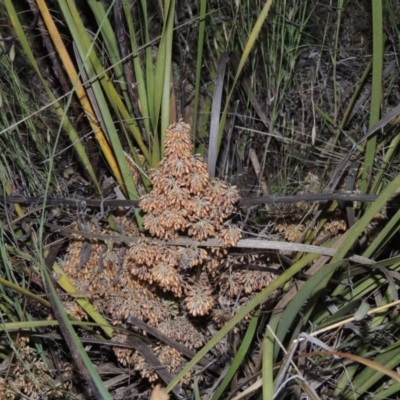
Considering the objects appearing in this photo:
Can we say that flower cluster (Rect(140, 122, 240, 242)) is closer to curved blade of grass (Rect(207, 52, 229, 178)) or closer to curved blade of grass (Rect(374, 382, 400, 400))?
curved blade of grass (Rect(207, 52, 229, 178))

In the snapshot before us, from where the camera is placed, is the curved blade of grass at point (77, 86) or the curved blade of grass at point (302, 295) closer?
the curved blade of grass at point (302, 295)

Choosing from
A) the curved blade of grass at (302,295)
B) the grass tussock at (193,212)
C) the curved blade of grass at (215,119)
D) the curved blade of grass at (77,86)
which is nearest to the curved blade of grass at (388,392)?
the grass tussock at (193,212)

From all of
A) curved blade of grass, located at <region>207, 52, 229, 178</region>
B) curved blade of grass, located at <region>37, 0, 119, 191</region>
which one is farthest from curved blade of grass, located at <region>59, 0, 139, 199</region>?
curved blade of grass, located at <region>207, 52, 229, 178</region>

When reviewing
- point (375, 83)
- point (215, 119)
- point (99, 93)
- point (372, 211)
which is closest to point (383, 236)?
point (372, 211)

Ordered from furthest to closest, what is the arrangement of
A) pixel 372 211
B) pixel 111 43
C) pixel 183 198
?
pixel 111 43 → pixel 183 198 → pixel 372 211

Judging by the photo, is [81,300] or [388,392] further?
[81,300]

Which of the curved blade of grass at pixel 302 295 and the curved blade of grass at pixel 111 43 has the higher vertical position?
the curved blade of grass at pixel 111 43

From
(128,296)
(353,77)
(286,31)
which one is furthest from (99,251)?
(353,77)

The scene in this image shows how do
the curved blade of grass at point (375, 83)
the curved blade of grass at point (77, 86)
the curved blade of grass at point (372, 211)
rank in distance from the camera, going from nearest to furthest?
the curved blade of grass at point (372, 211), the curved blade of grass at point (375, 83), the curved blade of grass at point (77, 86)

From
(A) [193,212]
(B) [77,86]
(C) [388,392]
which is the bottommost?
(C) [388,392]

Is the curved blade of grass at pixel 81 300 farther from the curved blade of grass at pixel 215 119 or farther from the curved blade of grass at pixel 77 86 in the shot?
the curved blade of grass at pixel 215 119

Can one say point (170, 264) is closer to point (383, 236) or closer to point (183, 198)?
point (183, 198)

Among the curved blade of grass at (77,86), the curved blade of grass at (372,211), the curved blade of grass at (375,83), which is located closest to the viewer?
the curved blade of grass at (372,211)
